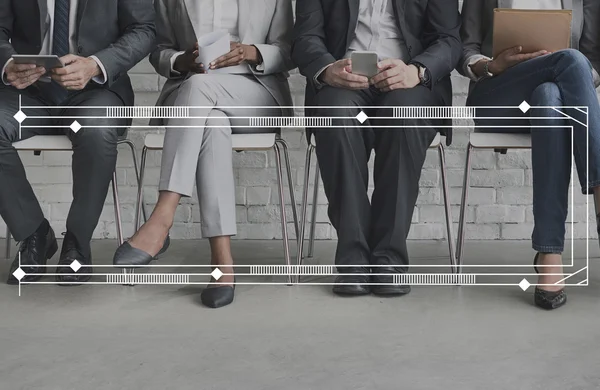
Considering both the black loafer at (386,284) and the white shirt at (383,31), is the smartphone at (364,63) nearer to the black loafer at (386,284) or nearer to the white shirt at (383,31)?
the white shirt at (383,31)

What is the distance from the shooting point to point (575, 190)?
3320mm

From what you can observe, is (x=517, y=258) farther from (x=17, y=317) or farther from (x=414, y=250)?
(x=17, y=317)

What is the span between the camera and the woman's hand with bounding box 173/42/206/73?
2.47 m

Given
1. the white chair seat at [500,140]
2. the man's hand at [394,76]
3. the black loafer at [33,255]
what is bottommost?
the black loafer at [33,255]

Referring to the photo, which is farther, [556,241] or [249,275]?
[249,275]

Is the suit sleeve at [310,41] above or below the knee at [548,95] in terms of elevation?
above

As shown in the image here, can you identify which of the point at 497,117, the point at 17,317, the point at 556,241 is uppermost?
the point at 497,117

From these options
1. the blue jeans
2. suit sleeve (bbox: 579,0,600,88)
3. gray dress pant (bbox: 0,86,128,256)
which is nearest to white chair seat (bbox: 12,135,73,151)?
gray dress pant (bbox: 0,86,128,256)

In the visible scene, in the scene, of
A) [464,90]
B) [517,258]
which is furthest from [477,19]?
[517,258]

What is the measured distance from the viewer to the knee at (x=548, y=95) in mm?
2215

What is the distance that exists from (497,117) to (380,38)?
1.52ft

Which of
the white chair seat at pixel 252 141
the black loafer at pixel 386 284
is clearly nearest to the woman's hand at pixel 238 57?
the white chair seat at pixel 252 141

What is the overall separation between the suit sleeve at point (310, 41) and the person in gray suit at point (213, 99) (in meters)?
0.09

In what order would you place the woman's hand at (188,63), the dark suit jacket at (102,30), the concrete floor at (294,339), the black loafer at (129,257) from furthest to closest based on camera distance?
1. the dark suit jacket at (102,30)
2. the woman's hand at (188,63)
3. the black loafer at (129,257)
4. the concrete floor at (294,339)
